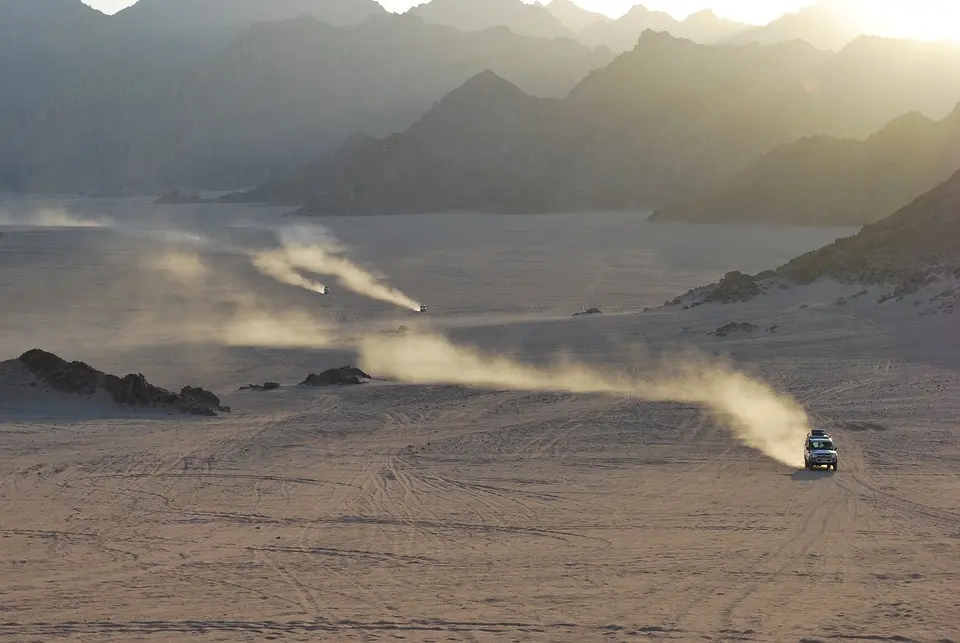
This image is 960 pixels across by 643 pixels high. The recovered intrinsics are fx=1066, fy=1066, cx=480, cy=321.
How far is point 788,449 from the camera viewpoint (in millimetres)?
24125

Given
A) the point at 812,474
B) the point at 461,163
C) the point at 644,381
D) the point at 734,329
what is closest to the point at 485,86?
the point at 461,163

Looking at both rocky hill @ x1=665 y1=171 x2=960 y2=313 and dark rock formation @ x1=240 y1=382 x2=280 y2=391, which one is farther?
rocky hill @ x1=665 y1=171 x2=960 y2=313

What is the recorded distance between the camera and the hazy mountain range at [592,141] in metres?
157

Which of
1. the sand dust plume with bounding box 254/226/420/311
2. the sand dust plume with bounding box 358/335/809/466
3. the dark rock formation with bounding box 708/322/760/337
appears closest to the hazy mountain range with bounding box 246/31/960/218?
the sand dust plume with bounding box 254/226/420/311

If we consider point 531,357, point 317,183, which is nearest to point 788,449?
point 531,357

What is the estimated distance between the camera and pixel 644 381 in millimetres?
33406

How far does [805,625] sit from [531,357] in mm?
26651

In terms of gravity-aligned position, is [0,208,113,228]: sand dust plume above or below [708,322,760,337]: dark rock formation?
above

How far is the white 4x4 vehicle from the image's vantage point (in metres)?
21.8

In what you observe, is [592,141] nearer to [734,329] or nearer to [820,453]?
[734,329]

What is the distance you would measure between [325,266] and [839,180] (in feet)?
225

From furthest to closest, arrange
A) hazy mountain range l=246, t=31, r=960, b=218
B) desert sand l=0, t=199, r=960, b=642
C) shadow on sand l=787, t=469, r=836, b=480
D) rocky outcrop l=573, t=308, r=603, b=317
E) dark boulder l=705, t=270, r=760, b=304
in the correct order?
hazy mountain range l=246, t=31, r=960, b=218, rocky outcrop l=573, t=308, r=603, b=317, dark boulder l=705, t=270, r=760, b=304, shadow on sand l=787, t=469, r=836, b=480, desert sand l=0, t=199, r=960, b=642

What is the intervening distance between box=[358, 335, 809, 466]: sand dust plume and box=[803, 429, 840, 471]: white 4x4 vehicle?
0.71m

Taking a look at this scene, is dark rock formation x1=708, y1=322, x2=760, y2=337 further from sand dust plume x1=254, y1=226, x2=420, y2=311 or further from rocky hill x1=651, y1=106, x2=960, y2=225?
rocky hill x1=651, y1=106, x2=960, y2=225
